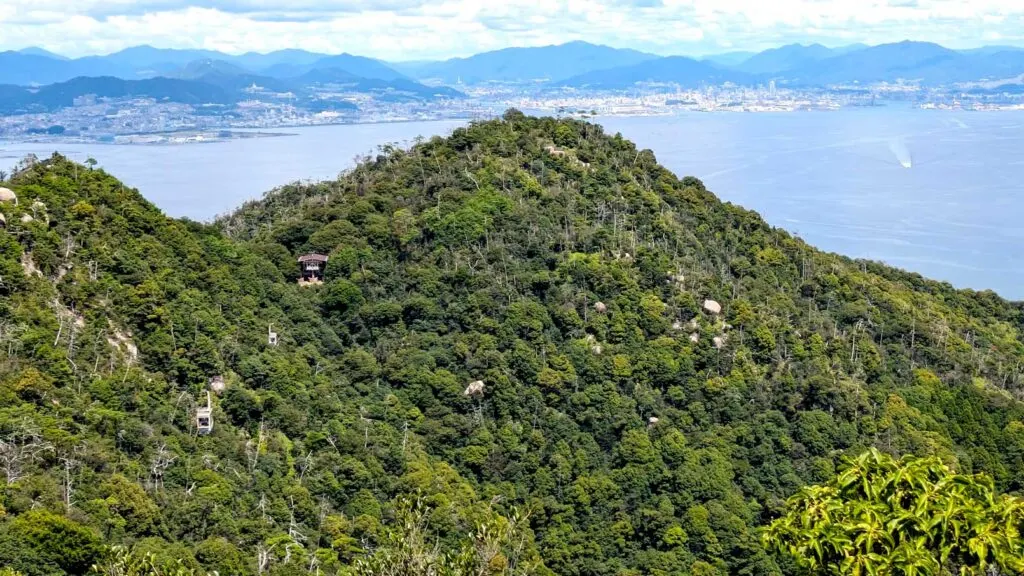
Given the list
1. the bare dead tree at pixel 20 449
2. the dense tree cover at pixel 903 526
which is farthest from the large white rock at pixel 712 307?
the dense tree cover at pixel 903 526

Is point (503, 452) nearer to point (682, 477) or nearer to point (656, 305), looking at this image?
point (682, 477)

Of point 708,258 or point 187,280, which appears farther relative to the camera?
point 708,258

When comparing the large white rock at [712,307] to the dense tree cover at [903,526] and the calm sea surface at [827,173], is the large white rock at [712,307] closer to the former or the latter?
the calm sea surface at [827,173]

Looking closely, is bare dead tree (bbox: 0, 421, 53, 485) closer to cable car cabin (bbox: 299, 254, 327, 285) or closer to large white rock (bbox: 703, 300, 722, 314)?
cable car cabin (bbox: 299, 254, 327, 285)

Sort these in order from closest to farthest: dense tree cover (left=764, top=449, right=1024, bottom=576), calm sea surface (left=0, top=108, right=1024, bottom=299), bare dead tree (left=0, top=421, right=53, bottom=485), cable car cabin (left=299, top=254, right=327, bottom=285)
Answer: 1. dense tree cover (left=764, top=449, right=1024, bottom=576)
2. bare dead tree (left=0, top=421, right=53, bottom=485)
3. cable car cabin (left=299, top=254, right=327, bottom=285)
4. calm sea surface (left=0, top=108, right=1024, bottom=299)

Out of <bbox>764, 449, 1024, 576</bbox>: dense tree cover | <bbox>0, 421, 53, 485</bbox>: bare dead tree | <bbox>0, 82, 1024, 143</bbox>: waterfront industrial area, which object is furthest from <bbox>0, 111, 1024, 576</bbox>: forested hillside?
<bbox>0, 82, 1024, 143</bbox>: waterfront industrial area

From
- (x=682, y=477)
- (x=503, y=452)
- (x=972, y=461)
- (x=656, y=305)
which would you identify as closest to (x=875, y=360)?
(x=972, y=461)

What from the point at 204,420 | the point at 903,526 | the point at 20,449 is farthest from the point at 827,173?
the point at 903,526
